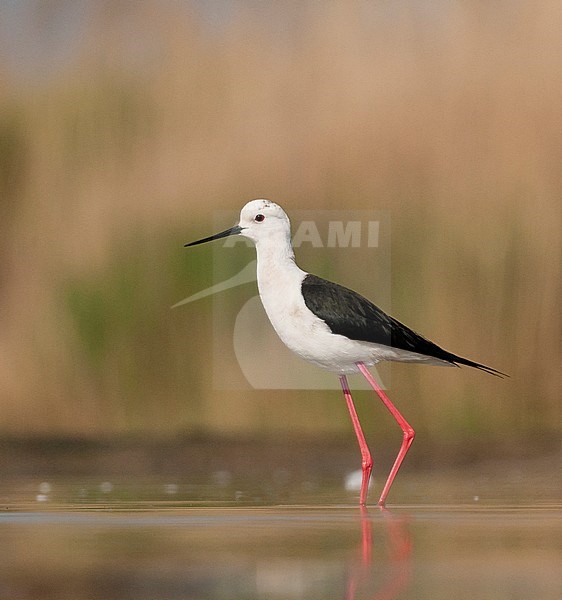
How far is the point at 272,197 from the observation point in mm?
10586

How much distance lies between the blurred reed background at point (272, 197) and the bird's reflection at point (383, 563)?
2870 mm

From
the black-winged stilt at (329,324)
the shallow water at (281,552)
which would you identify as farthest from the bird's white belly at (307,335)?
the shallow water at (281,552)

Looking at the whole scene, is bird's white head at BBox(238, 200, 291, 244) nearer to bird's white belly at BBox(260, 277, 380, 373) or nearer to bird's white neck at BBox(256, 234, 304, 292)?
bird's white neck at BBox(256, 234, 304, 292)

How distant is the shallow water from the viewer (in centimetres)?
537

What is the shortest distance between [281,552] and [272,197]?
4654 millimetres

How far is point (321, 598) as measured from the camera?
5.15 metres

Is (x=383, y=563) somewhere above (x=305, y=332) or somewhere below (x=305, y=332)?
below

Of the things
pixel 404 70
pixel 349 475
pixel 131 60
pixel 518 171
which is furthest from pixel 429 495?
pixel 131 60

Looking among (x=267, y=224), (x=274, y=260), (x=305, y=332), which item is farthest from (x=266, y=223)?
(x=305, y=332)

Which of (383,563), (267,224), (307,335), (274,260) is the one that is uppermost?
(267,224)

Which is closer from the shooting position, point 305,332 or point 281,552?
point 281,552

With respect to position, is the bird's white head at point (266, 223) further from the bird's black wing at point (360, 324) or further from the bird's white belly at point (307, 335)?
the bird's black wing at point (360, 324)

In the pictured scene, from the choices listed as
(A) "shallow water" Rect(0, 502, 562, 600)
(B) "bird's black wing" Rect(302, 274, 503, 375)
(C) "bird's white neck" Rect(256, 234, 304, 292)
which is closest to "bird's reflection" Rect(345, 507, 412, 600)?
(A) "shallow water" Rect(0, 502, 562, 600)

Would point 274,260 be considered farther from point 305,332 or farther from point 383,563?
point 383,563
